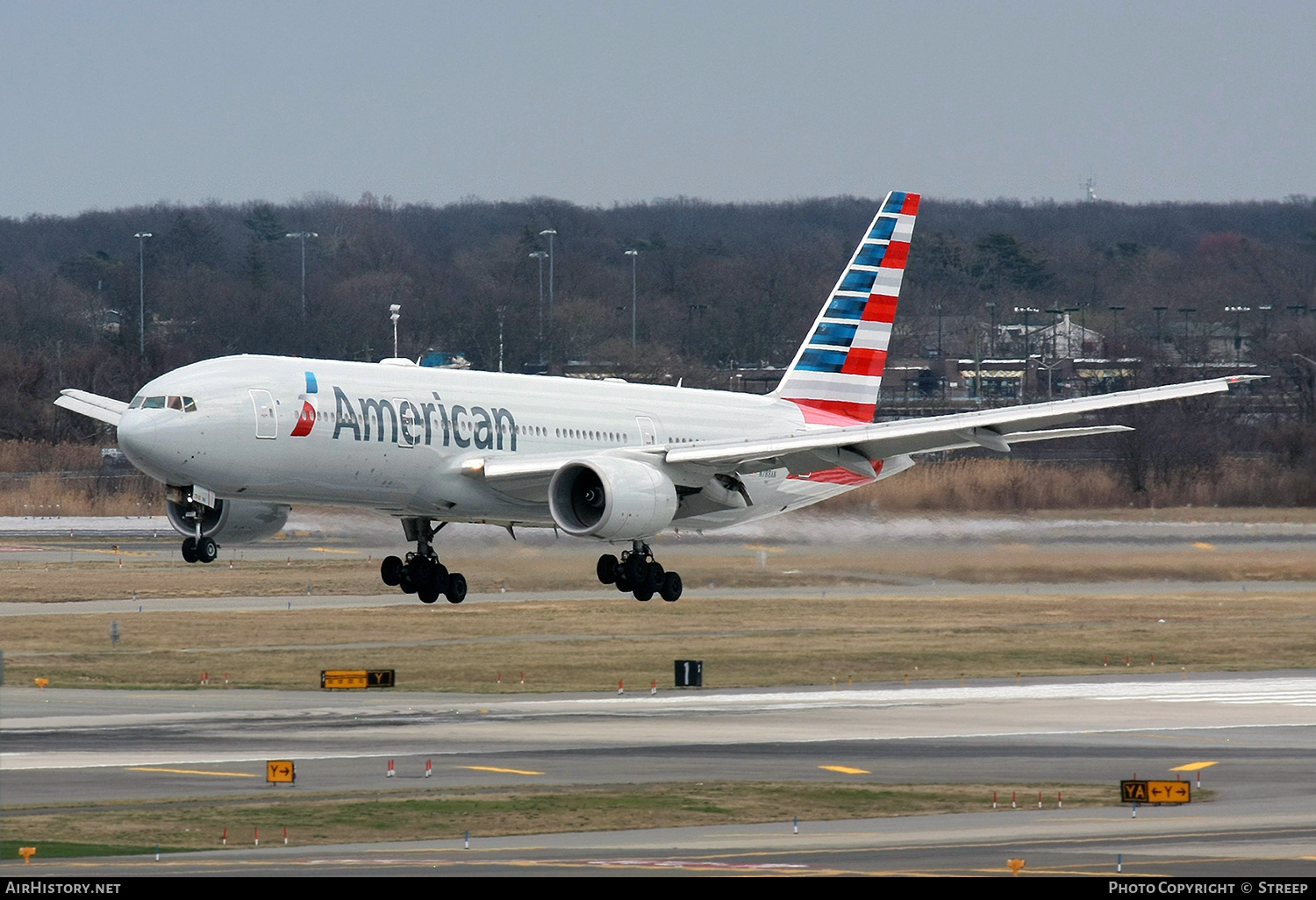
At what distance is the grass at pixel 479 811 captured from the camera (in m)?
39.2

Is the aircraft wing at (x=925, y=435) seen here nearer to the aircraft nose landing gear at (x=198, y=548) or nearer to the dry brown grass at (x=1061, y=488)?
A: the aircraft nose landing gear at (x=198, y=548)

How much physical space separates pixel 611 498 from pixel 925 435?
810cm

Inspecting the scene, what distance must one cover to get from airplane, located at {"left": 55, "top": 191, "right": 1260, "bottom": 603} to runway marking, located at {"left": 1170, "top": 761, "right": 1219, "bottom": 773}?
831cm

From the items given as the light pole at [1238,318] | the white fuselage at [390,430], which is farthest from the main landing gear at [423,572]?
the light pole at [1238,318]

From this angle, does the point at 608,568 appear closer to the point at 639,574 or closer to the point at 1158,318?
the point at 639,574

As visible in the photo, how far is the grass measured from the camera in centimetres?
3919

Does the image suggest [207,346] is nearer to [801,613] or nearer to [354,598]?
[354,598]

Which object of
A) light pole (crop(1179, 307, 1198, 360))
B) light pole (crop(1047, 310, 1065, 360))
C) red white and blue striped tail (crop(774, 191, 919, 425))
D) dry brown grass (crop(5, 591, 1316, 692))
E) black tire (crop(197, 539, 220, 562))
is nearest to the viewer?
black tire (crop(197, 539, 220, 562))

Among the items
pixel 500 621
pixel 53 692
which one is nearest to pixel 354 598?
pixel 500 621

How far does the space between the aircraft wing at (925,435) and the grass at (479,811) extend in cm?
846

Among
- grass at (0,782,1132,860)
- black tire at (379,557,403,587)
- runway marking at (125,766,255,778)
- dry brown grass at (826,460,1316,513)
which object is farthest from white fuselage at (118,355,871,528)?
dry brown grass at (826,460,1316,513)

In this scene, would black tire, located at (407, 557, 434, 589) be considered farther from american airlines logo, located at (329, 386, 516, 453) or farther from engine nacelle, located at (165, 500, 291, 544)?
american airlines logo, located at (329, 386, 516, 453)

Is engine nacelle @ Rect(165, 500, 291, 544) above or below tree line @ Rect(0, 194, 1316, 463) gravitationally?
below
